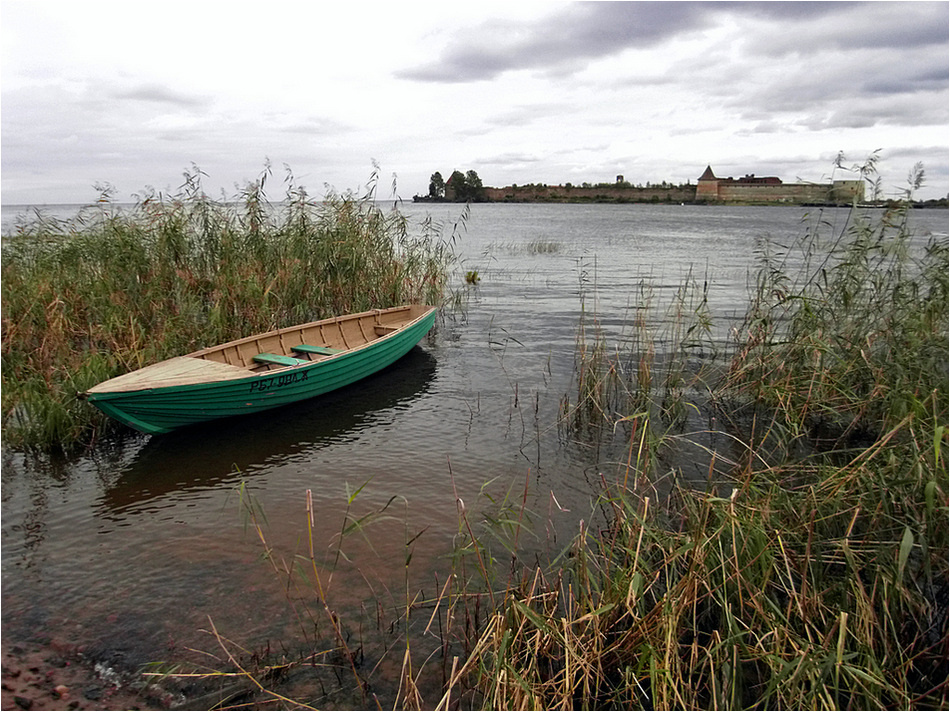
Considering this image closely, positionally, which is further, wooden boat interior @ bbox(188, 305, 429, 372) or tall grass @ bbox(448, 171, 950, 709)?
wooden boat interior @ bbox(188, 305, 429, 372)

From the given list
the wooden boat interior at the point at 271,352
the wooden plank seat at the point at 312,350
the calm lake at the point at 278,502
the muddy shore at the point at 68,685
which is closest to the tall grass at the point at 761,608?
the calm lake at the point at 278,502

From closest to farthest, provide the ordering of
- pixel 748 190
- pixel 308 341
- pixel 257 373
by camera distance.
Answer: pixel 257 373, pixel 308 341, pixel 748 190

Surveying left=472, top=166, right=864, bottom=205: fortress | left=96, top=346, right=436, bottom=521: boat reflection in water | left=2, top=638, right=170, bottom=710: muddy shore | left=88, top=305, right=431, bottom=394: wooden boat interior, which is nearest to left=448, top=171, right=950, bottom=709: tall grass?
left=2, top=638, right=170, bottom=710: muddy shore

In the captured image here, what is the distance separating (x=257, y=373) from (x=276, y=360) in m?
1.07

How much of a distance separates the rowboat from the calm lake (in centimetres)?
31

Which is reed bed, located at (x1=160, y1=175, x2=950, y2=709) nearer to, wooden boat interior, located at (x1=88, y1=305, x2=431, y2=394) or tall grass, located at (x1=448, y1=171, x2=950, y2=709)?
tall grass, located at (x1=448, y1=171, x2=950, y2=709)

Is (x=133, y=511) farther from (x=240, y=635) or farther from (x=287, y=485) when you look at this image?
(x=240, y=635)

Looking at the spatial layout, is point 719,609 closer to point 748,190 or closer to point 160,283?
point 160,283

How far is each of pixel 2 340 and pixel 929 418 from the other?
9848mm

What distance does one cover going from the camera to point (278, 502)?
614 centimetres

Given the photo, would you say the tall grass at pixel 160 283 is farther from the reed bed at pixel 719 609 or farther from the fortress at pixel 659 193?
the fortress at pixel 659 193

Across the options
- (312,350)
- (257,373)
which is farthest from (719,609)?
(312,350)

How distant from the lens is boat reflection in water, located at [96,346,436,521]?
637 centimetres

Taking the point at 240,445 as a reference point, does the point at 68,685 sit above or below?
below
